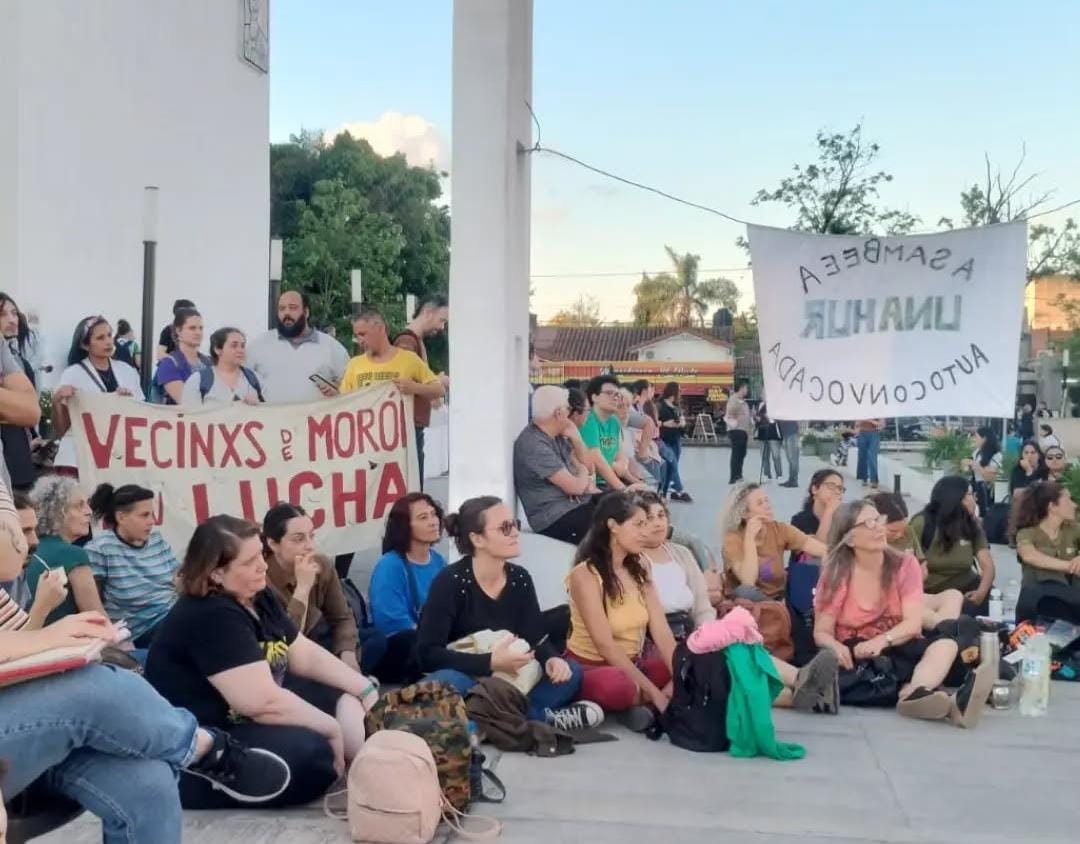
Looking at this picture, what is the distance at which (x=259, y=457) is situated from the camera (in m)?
7.72

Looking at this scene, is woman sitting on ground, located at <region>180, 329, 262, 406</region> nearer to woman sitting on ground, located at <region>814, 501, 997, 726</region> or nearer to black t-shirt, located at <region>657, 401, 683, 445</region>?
woman sitting on ground, located at <region>814, 501, 997, 726</region>

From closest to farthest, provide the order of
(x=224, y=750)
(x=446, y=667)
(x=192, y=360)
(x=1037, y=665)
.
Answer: (x=224, y=750)
(x=446, y=667)
(x=1037, y=665)
(x=192, y=360)

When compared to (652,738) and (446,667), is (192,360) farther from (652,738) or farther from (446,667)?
(652,738)

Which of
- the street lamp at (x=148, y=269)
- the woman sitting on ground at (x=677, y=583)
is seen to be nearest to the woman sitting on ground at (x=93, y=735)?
the woman sitting on ground at (x=677, y=583)

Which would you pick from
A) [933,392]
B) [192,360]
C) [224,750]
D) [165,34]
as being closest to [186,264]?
[165,34]

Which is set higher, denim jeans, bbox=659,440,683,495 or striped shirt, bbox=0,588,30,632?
striped shirt, bbox=0,588,30,632

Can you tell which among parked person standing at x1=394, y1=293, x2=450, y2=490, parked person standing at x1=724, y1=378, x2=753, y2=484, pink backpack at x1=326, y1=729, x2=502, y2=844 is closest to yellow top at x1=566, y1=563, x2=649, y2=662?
pink backpack at x1=326, y1=729, x2=502, y2=844

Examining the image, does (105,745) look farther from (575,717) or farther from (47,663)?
(575,717)

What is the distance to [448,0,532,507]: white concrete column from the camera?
25.0ft

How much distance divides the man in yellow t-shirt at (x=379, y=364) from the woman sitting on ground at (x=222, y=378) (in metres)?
0.68

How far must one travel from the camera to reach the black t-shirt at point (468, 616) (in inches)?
234

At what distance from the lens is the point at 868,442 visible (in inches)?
813

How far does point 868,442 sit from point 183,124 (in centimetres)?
1163

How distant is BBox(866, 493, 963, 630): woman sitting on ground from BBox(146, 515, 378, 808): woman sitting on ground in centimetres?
385
